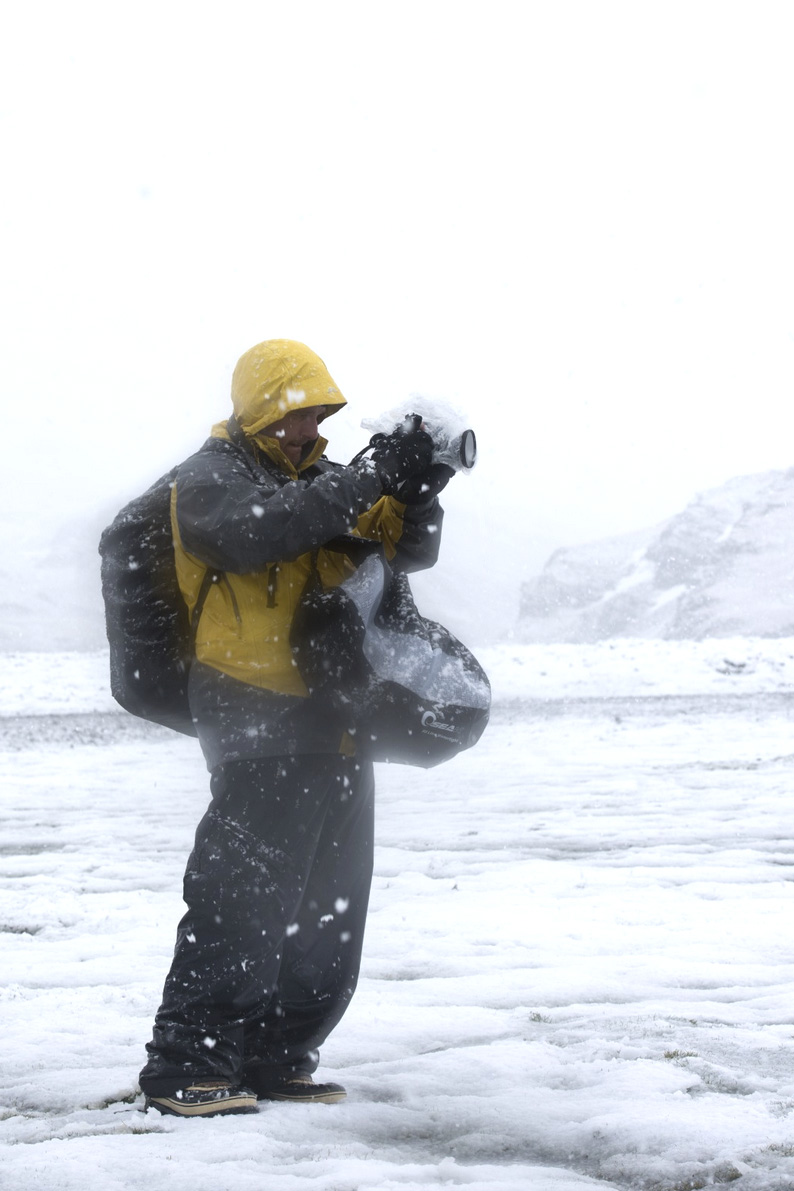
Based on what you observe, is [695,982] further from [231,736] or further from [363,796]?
[231,736]

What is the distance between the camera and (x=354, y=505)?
2.23 m

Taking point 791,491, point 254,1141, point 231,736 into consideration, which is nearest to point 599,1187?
point 254,1141

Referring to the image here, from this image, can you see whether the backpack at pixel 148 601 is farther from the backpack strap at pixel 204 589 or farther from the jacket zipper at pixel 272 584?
the jacket zipper at pixel 272 584

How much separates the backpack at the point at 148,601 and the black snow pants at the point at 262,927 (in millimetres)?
260

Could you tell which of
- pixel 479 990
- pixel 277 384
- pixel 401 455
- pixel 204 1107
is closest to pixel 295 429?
pixel 277 384

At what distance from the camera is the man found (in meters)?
2.21

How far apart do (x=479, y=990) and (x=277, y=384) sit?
191 centimetres

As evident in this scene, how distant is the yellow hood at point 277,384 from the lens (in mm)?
2383

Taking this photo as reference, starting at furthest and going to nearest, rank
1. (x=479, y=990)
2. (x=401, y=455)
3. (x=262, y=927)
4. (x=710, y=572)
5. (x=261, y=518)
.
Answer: (x=710, y=572), (x=479, y=990), (x=401, y=455), (x=262, y=927), (x=261, y=518)

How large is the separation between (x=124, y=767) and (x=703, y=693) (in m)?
8.62

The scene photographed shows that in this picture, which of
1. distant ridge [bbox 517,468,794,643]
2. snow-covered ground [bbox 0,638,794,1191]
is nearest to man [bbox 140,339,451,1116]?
snow-covered ground [bbox 0,638,794,1191]

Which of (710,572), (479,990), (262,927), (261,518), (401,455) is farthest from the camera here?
(710,572)

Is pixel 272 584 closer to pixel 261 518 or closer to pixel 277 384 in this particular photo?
pixel 261 518

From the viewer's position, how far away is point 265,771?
2.29 meters
